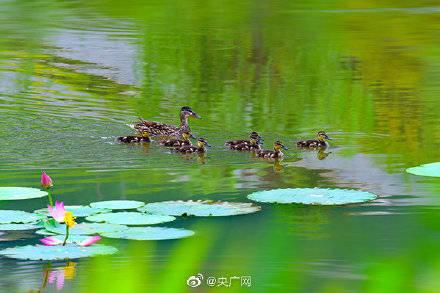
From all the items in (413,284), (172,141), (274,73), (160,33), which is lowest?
(413,284)

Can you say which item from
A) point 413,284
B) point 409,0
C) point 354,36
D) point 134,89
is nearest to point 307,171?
point 413,284

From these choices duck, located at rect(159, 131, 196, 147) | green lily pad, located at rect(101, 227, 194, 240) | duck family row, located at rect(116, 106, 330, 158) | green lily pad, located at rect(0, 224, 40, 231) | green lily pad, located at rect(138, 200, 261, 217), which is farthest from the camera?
duck, located at rect(159, 131, 196, 147)

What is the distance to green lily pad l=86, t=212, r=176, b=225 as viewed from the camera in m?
6.28

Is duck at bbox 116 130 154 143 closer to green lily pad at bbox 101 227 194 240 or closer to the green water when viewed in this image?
the green water

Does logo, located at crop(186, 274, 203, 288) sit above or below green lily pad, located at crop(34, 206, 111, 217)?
below

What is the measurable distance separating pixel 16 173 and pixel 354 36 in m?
14.6

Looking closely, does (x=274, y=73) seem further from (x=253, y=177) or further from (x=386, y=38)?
(x=253, y=177)

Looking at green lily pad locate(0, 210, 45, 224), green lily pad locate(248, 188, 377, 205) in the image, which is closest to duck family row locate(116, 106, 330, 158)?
green lily pad locate(248, 188, 377, 205)

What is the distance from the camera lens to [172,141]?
36.5 ft

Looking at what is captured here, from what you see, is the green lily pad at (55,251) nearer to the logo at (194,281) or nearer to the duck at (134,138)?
the logo at (194,281)

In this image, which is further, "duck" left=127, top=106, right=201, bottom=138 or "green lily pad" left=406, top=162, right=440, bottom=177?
"duck" left=127, top=106, right=201, bottom=138

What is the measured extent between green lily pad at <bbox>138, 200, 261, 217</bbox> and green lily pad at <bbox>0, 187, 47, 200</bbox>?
1029mm

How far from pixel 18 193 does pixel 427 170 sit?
3.91 meters

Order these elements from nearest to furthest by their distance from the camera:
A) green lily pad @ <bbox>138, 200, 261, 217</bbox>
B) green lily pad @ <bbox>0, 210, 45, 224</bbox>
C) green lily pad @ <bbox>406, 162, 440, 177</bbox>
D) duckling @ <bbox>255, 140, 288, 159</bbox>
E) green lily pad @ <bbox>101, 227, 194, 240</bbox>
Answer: green lily pad @ <bbox>101, 227, 194, 240</bbox>, green lily pad @ <bbox>0, 210, 45, 224</bbox>, green lily pad @ <bbox>138, 200, 261, 217</bbox>, green lily pad @ <bbox>406, 162, 440, 177</bbox>, duckling @ <bbox>255, 140, 288, 159</bbox>
